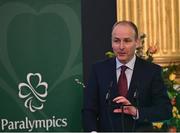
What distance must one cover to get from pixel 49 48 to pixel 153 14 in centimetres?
123

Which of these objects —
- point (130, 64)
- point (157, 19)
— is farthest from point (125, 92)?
point (157, 19)

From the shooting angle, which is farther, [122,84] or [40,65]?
[40,65]

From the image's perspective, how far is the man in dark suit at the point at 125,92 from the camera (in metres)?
2.37

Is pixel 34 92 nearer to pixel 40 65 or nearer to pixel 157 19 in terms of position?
pixel 40 65

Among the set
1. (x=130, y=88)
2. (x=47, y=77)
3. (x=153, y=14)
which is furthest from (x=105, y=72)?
(x=153, y=14)

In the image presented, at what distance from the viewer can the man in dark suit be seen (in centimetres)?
237

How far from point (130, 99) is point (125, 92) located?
0.06m

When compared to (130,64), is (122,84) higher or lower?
lower

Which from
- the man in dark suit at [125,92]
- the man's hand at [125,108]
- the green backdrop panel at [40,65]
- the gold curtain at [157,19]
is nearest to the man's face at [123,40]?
the man in dark suit at [125,92]

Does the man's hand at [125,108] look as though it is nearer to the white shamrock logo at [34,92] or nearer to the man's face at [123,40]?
the man's face at [123,40]

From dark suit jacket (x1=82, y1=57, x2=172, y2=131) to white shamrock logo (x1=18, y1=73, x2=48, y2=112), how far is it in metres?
2.01

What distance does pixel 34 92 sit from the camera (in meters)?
4.48

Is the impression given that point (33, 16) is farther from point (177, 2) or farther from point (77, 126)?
point (177, 2)

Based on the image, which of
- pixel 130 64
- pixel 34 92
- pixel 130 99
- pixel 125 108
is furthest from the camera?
pixel 34 92
